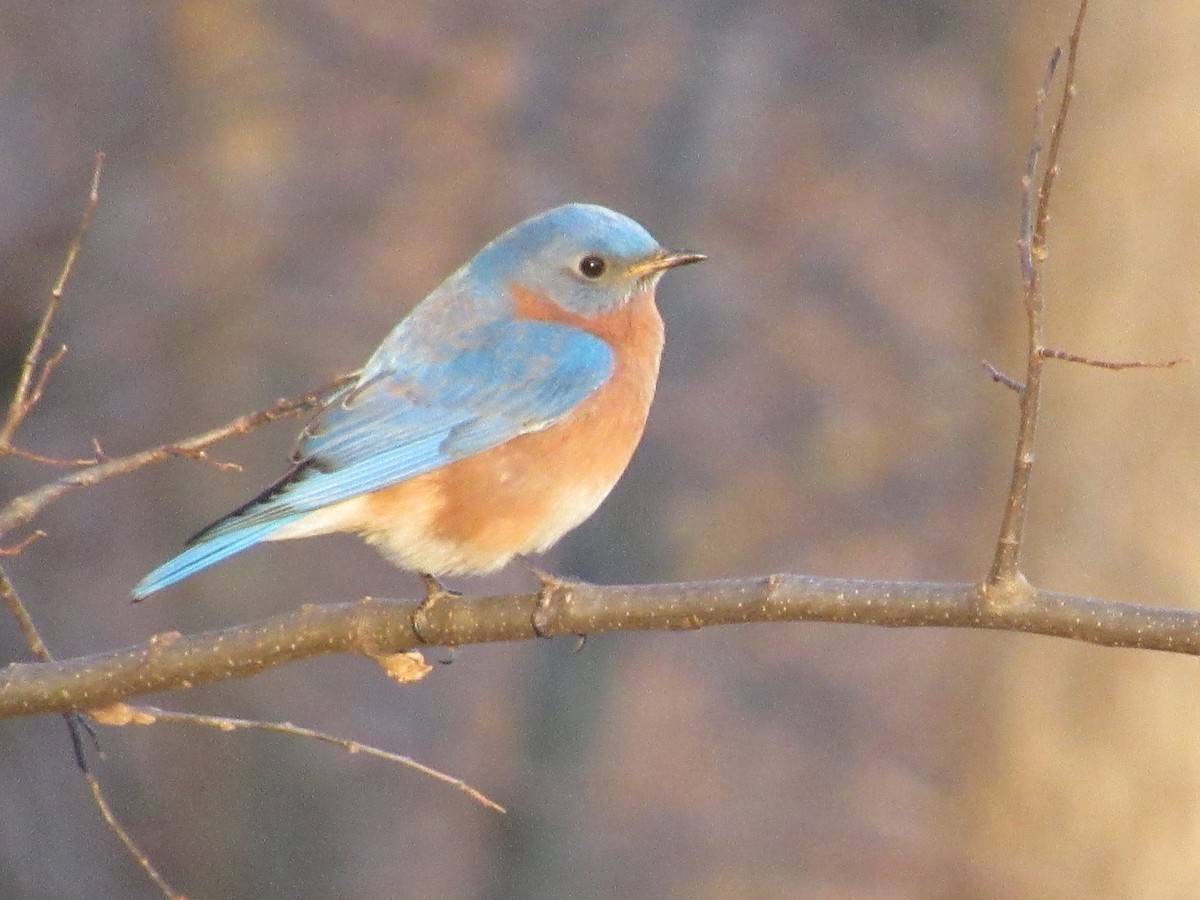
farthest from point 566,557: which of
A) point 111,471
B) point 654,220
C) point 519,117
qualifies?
point 111,471

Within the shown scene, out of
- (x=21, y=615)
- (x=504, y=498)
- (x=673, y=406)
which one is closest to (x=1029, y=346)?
(x=504, y=498)

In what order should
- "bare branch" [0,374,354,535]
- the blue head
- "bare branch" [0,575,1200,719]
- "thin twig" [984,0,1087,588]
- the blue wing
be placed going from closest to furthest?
1. "thin twig" [984,0,1087,588]
2. "bare branch" [0,575,1200,719]
3. "bare branch" [0,374,354,535]
4. the blue wing
5. the blue head

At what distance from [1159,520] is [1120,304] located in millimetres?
685

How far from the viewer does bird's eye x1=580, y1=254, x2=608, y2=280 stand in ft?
13.5

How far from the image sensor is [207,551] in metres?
3.26

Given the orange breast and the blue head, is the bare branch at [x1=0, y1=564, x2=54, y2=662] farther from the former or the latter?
the blue head

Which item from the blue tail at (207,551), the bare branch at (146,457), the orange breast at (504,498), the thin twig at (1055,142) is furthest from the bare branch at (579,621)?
the thin twig at (1055,142)

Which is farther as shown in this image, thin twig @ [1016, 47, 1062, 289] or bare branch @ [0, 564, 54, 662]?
bare branch @ [0, 564, 54, 662]

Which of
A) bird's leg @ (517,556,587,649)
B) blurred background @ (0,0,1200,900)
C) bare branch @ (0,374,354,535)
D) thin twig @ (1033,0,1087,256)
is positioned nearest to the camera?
thin twig @ (1033,0,1087,256)

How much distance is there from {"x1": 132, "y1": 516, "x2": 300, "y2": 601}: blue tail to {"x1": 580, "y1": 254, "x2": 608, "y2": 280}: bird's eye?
1.04m

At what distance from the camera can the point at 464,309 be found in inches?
161

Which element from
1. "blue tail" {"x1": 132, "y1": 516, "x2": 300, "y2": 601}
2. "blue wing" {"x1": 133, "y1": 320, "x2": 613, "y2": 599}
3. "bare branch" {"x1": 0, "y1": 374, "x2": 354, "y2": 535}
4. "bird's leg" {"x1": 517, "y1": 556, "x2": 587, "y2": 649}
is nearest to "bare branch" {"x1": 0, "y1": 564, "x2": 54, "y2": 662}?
"bare branch" {"x1": 0, "y1": 374, "x2": 354, "y2": 535}

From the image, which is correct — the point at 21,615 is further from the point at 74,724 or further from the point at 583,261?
the point at 583,261

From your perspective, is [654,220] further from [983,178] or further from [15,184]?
[15,184]
